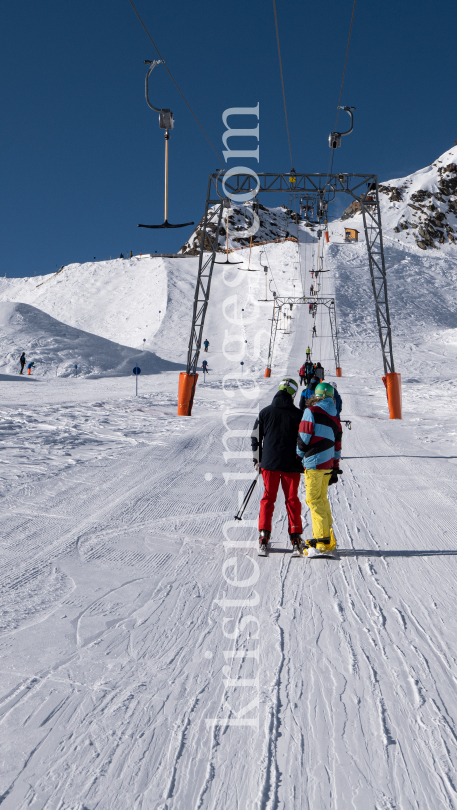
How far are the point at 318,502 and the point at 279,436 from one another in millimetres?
746

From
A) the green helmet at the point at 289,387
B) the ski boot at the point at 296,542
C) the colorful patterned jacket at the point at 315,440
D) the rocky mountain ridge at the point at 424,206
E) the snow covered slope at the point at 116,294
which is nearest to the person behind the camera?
the colorful patterned jacket at the point at 315,440

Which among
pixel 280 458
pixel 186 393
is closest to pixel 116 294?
pixel 186 393

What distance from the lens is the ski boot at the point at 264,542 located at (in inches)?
199

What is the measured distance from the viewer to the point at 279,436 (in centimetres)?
514

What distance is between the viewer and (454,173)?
5591 inches

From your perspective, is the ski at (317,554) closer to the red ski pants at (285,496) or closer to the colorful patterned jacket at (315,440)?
the red ski pants at (285,496)

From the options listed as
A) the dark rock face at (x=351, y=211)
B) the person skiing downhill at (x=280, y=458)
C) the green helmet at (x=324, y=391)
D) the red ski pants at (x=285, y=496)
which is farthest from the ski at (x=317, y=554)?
the dark rock face at (x=351, y=211)

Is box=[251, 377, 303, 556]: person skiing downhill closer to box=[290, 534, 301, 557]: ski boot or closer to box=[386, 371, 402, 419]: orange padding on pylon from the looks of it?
box=[290, 534, 301, 557]: ski boot

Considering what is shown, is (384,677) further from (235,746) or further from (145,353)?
(145,353)

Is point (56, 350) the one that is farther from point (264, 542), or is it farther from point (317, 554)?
point (317, 554)

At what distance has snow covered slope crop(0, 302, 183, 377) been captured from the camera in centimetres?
3156

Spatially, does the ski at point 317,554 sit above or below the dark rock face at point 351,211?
below

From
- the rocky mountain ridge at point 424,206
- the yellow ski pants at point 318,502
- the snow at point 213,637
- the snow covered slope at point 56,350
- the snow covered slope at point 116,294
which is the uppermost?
the rocky mountain ridge at point 424,206

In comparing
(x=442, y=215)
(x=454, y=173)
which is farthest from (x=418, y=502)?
(x=454, y=173)
